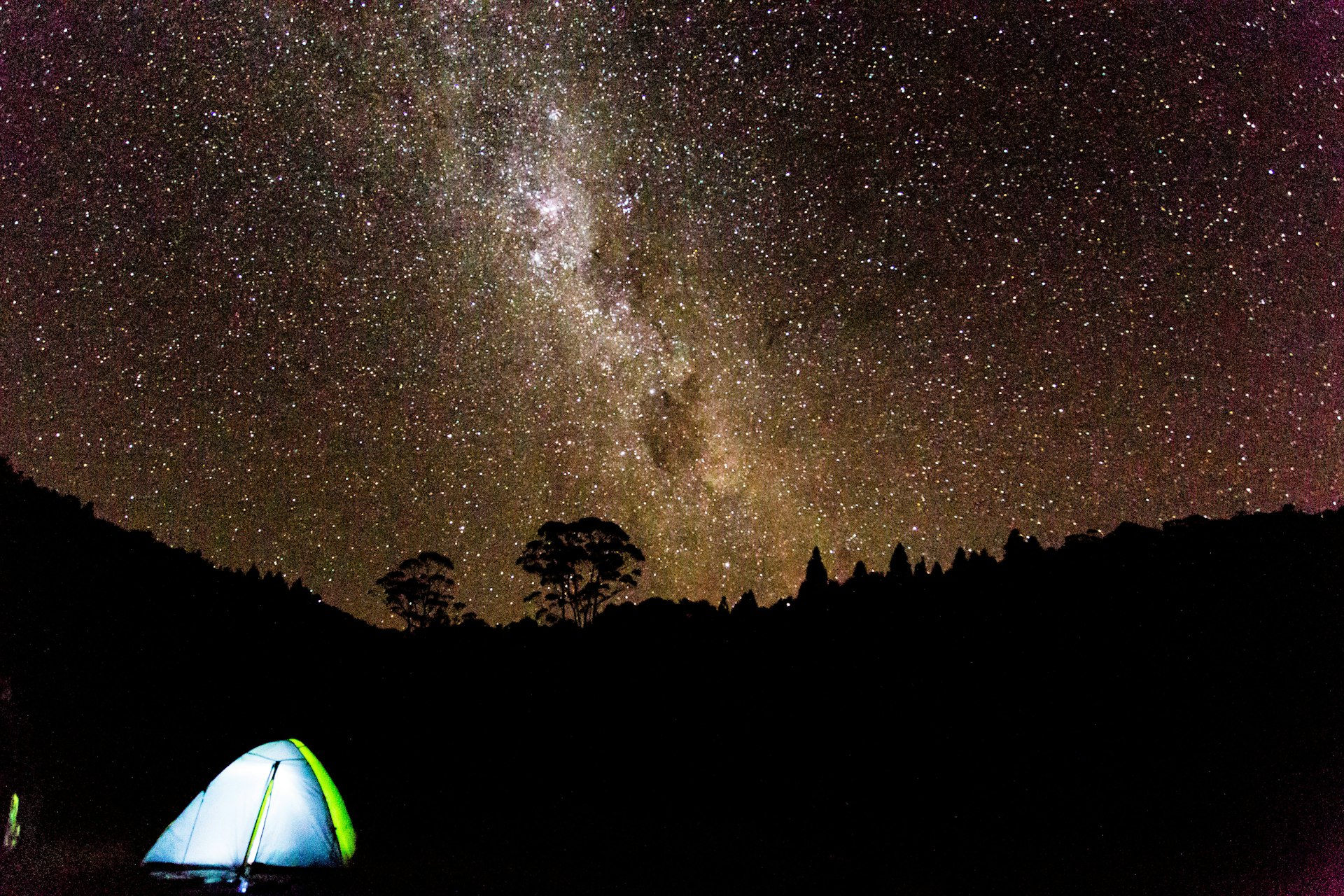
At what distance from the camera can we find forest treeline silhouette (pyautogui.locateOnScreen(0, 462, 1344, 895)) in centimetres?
1219

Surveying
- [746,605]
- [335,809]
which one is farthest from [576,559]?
[335,809]

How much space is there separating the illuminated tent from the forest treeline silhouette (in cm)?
67

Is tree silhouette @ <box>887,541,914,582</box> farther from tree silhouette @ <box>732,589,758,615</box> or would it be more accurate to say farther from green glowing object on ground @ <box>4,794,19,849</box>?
green glowing object on ground @ <box>4,794,19,849</box>

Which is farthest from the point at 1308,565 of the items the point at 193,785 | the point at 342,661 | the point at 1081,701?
the point at 342,661

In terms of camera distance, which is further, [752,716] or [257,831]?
[752,716]

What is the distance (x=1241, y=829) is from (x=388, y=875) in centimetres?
1382

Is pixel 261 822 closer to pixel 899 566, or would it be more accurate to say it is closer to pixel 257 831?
pixel 257 831

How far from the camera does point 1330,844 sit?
11594 millimetres

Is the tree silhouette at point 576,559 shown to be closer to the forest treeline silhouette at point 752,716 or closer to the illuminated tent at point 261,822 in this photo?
the forest treeline silhouette at point 752,716

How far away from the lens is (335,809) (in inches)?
380

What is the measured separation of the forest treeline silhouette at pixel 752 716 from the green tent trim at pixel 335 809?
382 mm

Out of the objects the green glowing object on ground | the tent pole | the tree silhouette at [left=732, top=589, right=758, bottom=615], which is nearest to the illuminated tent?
the tent pole

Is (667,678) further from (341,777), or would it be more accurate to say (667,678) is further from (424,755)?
(341,777)

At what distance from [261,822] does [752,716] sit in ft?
66.6
